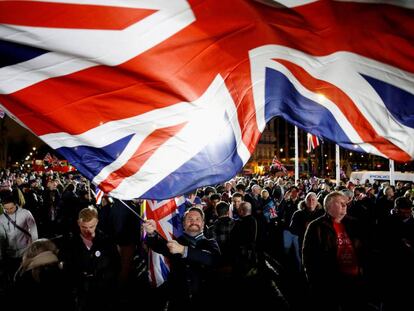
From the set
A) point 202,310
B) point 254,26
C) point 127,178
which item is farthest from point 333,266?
point 254,26

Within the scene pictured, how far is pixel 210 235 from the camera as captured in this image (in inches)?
270

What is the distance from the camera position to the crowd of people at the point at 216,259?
4.00 m

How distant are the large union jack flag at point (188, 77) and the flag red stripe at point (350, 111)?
0.03ft

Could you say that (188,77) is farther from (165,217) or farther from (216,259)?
(165,217)

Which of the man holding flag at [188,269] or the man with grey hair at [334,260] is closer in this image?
the man holding flag at [188,269]

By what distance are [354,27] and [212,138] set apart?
1488 mm

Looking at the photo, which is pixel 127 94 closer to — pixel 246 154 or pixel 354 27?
pixel 246 154

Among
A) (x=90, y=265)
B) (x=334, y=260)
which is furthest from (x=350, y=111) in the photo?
(x=90, y=265)

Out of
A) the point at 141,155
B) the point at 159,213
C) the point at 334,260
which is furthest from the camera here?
the point at 159,213

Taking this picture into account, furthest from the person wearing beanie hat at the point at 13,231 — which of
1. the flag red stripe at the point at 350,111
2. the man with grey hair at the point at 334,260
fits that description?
the flag red stripe at the point at 350,111

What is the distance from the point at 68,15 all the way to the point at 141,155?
1293 millimetres

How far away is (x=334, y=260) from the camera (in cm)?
458

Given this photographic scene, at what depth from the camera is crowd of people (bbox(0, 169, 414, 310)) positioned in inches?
157

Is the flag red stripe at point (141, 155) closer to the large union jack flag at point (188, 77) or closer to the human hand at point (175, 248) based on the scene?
the large union jack flag at point (188, 77)
